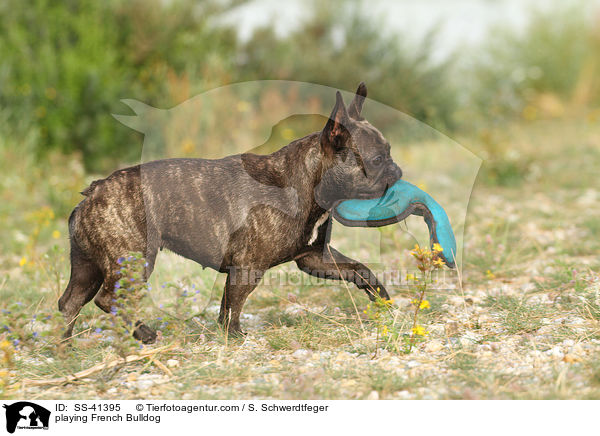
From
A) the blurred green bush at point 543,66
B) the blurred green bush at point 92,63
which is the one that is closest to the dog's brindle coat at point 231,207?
the blurred green bush at point 92,63

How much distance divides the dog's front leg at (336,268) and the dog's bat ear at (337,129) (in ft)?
2.47

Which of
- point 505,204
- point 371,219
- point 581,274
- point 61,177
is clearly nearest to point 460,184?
point 505,204

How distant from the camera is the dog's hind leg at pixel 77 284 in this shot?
4.11 meters

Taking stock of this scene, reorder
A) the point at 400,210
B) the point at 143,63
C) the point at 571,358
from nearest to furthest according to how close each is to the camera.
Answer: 1. the point at 571,358
2. the point at 400,210
3. the point at 143,63

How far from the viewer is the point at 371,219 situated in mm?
4055

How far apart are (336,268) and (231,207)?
34.2 inches

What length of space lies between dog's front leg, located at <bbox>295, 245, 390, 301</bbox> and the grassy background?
27cm

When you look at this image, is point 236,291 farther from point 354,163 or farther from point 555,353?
point 555,353

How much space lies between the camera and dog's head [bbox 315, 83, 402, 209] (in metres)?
3.89
